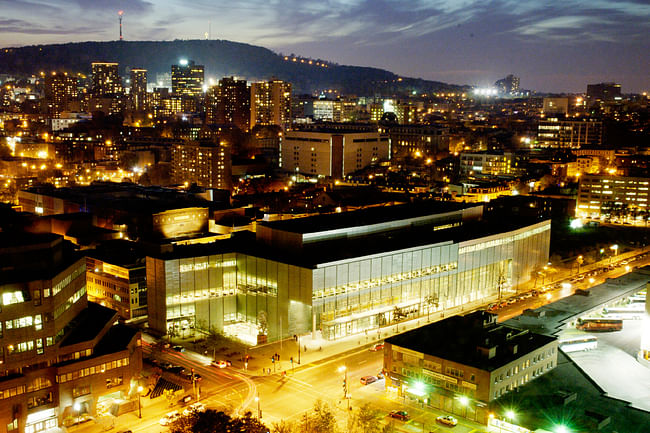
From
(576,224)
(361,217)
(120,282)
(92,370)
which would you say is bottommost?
(92,370)

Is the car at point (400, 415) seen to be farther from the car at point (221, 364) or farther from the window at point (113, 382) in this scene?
the window at point (113, 382)

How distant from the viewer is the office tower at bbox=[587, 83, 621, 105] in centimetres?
16738

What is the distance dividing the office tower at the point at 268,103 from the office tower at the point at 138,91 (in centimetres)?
3318

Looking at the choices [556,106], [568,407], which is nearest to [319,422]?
[568,407]

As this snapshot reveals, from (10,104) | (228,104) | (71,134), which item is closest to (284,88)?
(228,104)

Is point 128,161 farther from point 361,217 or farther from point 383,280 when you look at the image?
point 383,280

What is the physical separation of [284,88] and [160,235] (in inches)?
3359

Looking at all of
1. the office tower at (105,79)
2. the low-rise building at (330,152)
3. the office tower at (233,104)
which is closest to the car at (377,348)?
the low-rise building at (330,152)

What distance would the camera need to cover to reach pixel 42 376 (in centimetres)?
2034

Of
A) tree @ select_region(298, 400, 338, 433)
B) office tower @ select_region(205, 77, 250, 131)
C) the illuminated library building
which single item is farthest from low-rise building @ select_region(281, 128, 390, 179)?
tree @ select_region(298, 400, 338, 433)

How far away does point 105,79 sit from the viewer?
147 meters

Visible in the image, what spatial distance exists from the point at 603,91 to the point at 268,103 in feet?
312

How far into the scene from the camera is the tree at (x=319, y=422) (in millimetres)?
18297

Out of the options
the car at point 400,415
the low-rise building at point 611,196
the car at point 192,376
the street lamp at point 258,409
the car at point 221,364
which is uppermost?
the low-rise building at point 611,196
